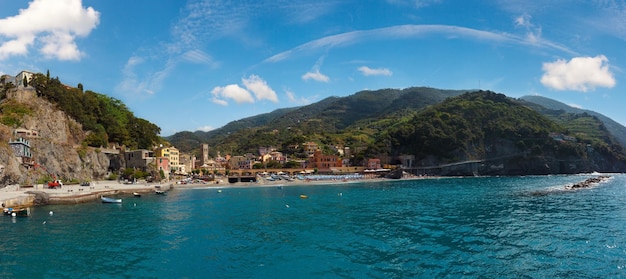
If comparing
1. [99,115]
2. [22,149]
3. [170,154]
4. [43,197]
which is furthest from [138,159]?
[43,197]

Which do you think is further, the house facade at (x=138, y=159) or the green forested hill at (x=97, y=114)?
the house facade at (x=138, y=159)

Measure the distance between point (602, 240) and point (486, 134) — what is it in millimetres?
117766

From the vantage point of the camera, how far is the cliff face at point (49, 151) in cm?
4798

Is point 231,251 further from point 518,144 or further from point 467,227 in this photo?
point 518,144

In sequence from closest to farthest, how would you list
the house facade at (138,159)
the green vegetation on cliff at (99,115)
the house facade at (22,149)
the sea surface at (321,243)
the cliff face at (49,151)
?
the sea surface at (321,243) < the cliff face at (49,151) < the house facade at (22,149) < the green vegetation on cliff at (99,115) < the house facade at (138,159)

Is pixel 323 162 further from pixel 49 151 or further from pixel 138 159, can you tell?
pixel 49 151

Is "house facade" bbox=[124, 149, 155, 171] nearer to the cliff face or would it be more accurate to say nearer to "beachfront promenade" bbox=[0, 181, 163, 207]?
the cliff face

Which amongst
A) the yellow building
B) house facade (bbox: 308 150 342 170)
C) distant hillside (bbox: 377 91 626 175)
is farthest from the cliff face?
distant hillside (bbox: 377 91 626 175)

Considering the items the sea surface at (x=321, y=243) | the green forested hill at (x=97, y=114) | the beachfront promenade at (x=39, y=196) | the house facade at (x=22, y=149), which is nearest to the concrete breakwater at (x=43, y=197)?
the beachfront promenade at (x=39, y=196)

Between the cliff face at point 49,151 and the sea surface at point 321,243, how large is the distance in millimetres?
18546

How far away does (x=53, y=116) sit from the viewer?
204 feet

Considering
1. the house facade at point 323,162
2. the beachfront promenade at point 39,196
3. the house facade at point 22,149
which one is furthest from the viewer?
the house facade at point 323,162

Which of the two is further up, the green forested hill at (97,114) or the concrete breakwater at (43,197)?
the green forested hill at (97,114)

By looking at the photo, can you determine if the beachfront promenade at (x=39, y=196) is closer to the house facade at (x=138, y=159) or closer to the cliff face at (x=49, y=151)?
the cliff face at (x=49, y=151)
